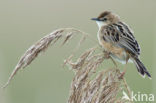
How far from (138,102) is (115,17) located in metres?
0.89

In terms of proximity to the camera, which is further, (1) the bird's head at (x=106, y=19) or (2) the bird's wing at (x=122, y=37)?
(1) the bird's head at (x=106, y=19)

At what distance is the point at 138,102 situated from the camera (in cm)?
436

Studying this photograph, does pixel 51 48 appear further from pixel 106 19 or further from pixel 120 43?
pixel 120 43

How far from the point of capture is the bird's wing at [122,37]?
4.02m

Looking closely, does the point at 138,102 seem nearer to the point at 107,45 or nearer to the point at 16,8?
the point at 107,45

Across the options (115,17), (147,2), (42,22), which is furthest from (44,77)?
(42,22)

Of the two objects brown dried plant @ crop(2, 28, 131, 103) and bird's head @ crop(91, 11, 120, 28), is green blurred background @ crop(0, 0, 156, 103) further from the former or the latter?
bird's head @ crop(91, 11, 120, 28)

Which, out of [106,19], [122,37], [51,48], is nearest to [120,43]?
[122,37]

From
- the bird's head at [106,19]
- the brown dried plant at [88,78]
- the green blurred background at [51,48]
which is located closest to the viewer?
the brown dried plant at [88,78]

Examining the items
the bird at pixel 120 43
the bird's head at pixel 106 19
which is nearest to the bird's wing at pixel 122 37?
the bird at pixel 120 43

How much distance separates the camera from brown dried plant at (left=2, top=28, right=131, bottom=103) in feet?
10.2

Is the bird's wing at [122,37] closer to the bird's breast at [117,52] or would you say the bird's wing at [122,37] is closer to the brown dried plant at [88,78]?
the bird's breast at [117,52]

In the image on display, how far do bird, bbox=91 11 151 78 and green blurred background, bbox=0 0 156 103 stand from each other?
618 millimetres

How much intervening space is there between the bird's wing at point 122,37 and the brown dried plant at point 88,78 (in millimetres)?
803
